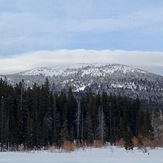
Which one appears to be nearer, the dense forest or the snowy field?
the snowy field

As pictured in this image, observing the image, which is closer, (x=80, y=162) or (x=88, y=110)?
(x=80, y=162)

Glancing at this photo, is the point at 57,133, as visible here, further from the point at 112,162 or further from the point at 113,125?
the point at 112,162

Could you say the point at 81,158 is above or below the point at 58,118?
above

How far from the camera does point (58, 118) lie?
6600 cm

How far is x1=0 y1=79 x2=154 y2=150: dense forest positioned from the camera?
56469mm

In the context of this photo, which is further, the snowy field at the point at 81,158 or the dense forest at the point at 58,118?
the dense forest at the point at 58,118

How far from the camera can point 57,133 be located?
63312 millimetres

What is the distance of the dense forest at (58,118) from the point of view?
56.5 meters

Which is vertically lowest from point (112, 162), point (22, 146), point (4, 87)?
point (22, 146)

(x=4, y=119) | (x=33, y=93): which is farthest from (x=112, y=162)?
(x=33, y=93)

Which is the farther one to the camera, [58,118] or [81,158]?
[58,118]

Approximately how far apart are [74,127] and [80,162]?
5109cm

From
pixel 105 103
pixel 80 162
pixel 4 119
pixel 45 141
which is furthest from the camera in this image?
pixel 105 103

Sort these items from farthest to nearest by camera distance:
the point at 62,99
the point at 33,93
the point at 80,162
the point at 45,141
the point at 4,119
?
the point at 62,99, the point at 33,93, the point at 45,141, the point at 4,119, the point at 80,162
